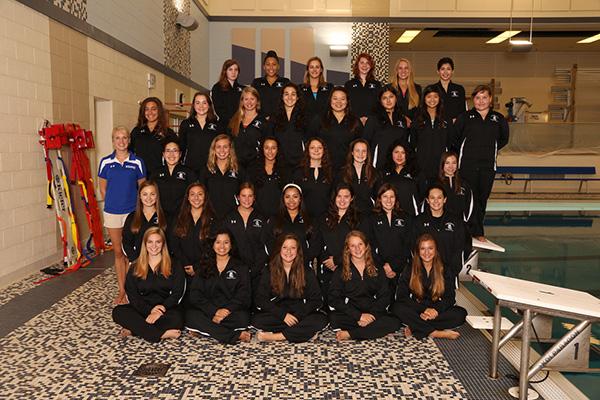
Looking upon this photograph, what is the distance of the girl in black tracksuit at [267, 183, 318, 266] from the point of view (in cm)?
454

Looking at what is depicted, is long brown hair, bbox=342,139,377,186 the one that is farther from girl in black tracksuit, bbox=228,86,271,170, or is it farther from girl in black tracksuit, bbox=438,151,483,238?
girl in black tracksuit, bbox=228,86,271,170

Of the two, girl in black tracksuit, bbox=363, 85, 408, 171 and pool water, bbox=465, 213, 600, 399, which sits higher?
girl in black tracksuit, bbox=363, 85, 408, 171

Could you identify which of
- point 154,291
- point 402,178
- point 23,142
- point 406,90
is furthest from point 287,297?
point 23,142

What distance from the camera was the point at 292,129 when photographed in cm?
536

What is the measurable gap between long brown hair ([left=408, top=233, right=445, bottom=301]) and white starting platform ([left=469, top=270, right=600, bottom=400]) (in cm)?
62

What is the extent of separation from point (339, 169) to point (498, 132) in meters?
1.79

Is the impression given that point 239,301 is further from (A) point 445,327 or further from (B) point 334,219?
(A) point 445,327

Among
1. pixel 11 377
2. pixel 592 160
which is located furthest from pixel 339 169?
pixel 592 160

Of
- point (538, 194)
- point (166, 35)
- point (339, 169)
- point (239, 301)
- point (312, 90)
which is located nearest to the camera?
point (239, 301)

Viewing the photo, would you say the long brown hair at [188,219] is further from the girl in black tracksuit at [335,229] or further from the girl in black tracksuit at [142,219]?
the girl in black tracksuit at [335,229]

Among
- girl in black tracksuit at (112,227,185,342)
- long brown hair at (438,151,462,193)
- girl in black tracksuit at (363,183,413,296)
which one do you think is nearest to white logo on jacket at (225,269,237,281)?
girl in black tracksuit at (112,227,185,342)

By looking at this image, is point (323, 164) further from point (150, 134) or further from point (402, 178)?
point (150, 134)

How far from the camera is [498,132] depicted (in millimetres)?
Result: 5617

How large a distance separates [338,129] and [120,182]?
84.6 inches
